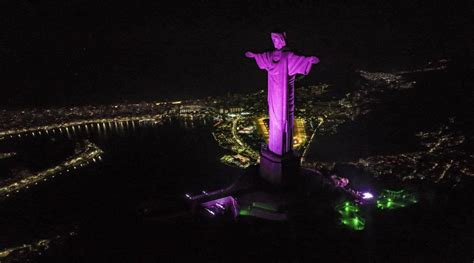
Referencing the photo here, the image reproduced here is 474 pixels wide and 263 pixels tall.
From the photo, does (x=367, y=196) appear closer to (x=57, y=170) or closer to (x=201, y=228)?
(x=201, y=228)

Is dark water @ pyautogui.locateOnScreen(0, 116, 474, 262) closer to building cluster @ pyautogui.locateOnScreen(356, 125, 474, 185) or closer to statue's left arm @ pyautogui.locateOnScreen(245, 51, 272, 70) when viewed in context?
building cluster @ pyautogui.locateOnScreen(356, 125, 474, 185)

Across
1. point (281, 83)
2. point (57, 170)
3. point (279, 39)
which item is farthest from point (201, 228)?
point (57, 170)

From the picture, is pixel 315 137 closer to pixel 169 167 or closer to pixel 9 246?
pixel 169 167

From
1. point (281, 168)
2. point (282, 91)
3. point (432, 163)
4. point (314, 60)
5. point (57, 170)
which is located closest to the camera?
point (314, 60)

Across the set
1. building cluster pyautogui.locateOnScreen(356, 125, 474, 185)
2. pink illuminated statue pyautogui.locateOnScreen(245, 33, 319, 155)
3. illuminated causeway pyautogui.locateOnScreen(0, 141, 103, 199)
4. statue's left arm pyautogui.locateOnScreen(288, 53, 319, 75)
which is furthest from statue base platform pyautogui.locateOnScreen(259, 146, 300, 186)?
illuminated causeway pyautogui.locateOnScreen(0, 141, 103, 199)

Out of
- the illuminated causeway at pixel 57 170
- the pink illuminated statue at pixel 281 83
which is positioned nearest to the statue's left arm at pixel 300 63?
the pink illuminated statue at pixel 281 83

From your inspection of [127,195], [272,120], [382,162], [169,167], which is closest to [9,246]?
[127,195]
